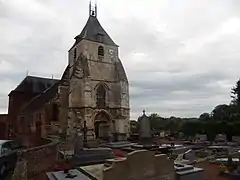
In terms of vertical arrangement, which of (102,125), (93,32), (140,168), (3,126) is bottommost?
(140,168)

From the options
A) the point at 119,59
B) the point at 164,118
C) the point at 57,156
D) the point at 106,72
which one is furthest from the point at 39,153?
the point at 164,118

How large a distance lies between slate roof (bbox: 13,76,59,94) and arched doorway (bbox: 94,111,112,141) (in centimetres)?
1655

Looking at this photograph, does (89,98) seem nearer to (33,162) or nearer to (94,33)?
(94,33)

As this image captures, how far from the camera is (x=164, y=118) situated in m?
57.4

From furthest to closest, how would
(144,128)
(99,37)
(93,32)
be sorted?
(93,32) → (99,37) → (144,128)

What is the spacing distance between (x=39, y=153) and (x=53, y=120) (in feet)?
68.4

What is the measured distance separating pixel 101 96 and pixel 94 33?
30.4 feet

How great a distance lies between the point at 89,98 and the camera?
29969 mm

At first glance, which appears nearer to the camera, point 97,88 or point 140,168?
point 140,168

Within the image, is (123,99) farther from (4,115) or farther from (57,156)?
(4,115)

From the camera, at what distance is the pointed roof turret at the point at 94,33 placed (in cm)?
3347

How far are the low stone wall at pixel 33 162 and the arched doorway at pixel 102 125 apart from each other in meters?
18.7

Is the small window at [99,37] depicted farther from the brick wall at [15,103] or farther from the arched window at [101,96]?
the brick wall at [15,103]

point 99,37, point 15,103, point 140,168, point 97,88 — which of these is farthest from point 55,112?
point 140,168
